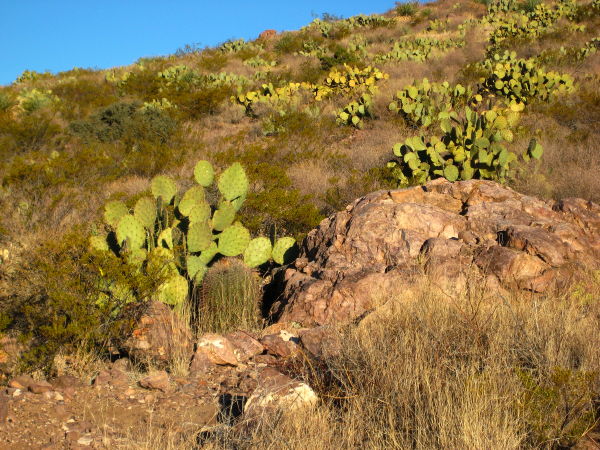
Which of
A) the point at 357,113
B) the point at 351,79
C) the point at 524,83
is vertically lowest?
the point at 357,113

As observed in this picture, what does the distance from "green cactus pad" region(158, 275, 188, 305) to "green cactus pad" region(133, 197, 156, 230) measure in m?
0.85

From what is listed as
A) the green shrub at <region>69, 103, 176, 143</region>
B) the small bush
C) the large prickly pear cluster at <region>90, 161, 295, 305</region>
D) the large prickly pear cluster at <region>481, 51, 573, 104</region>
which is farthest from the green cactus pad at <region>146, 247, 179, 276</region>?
the small bush

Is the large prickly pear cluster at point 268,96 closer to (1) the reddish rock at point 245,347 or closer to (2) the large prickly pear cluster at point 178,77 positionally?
(2) the large prickly pear cluster at point 178,77

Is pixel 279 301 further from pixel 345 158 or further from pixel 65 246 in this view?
pixel 345 158

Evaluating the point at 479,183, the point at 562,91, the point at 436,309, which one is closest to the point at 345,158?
the point at 479,183

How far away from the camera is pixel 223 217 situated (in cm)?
616

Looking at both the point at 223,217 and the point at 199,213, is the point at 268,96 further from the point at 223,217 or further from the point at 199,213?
the point at 199,213

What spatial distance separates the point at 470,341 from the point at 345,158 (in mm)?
7207

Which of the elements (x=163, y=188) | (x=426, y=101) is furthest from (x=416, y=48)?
(x=163, y=188)

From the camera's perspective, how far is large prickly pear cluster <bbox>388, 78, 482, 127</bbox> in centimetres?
1208

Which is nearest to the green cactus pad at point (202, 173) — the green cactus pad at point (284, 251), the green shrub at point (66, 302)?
the green cactus pad at point (284, 251)

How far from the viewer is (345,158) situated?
1040 centimetres

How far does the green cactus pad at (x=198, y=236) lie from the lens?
568 centimetres

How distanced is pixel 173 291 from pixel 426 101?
8.90 m
